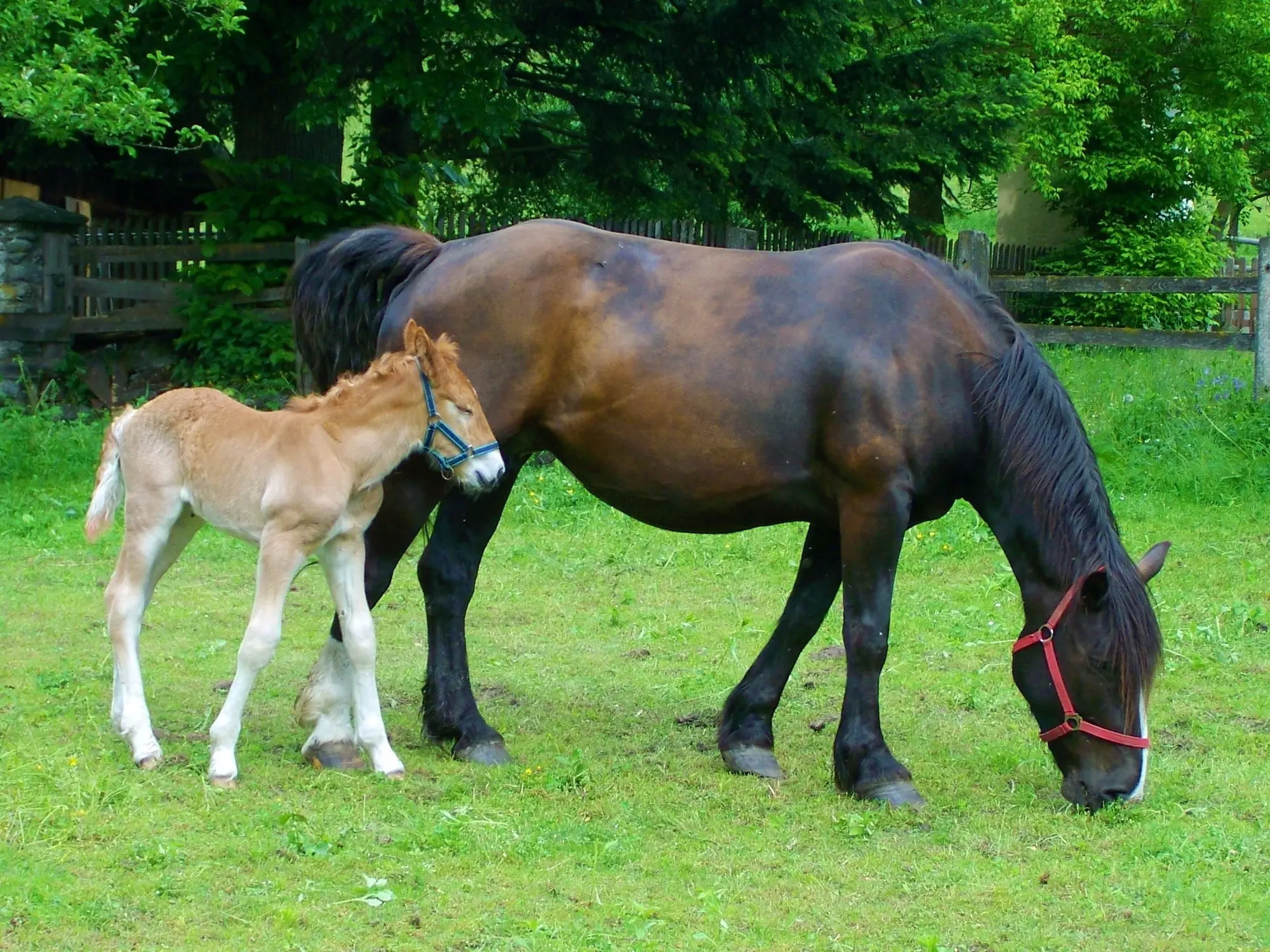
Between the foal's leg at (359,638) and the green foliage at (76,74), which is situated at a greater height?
the green foliage at (76,74)

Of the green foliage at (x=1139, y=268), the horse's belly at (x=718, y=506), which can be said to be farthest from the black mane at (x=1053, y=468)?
the green foliage at (x=1139, y=268)

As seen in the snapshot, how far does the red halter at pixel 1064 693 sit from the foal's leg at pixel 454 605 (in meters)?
2.10

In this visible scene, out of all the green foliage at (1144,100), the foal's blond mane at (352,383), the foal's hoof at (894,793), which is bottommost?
the foal's hoof at (894,793)

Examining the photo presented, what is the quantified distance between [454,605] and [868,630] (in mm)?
1691

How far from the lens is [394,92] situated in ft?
38.8

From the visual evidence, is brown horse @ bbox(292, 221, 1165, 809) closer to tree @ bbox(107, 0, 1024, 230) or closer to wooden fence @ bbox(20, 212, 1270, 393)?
tree @ bbox(107, 0, 1024, 230)

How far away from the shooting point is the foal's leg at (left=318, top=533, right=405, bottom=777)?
4.84 metres

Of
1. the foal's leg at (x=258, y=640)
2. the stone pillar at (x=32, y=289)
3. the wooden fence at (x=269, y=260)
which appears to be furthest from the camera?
the stone pillar at (x=32, y=289)

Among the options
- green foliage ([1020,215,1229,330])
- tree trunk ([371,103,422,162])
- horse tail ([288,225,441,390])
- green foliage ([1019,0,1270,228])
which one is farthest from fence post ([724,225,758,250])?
horse tail ([288,225,441,390])

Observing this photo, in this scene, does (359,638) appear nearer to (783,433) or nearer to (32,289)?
(783,433)

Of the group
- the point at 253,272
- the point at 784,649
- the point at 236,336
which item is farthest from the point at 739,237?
the point at 784,649

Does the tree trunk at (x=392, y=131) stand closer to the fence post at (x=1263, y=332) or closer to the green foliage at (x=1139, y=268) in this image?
the fence post at (x=1263, y=332)

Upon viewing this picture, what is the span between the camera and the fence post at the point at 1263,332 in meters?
10.7

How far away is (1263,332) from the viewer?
10695 millimetres
